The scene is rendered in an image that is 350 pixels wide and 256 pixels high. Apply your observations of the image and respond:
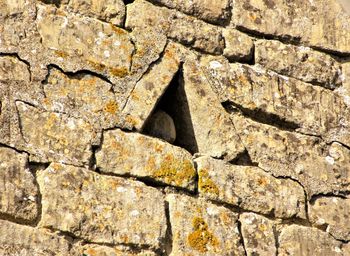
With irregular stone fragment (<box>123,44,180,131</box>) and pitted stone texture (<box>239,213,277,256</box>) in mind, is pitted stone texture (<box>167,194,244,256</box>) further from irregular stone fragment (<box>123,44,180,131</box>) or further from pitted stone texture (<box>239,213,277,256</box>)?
irregular stone fragment (<box>123,44,180,131</box>)

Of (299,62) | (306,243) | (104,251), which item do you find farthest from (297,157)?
(104,251)

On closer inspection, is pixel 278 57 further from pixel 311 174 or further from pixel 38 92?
pixel 38 92

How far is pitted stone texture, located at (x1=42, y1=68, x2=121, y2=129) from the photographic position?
588cm

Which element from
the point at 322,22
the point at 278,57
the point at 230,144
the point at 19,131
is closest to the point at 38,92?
the point at 19,131

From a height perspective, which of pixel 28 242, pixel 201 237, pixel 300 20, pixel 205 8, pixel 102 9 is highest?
pixel 300 20

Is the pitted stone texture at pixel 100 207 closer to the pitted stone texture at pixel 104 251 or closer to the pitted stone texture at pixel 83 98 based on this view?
the pitted stone texture at pixel 104 251

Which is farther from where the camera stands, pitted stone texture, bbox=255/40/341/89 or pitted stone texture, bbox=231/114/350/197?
pitted stone texture, bbox=255/40/341/89

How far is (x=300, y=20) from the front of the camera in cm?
697

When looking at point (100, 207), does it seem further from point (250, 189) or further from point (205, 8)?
point (205, 8)

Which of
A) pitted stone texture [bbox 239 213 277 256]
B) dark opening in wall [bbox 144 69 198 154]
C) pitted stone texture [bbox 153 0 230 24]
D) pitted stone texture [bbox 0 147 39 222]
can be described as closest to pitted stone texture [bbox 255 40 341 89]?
pitted stone texture [bbox 153 0 230 24]

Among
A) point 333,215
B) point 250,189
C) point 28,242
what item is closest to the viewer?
point 28,242

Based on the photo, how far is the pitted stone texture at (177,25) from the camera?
6.36 metres

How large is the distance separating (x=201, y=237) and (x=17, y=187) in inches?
38.4

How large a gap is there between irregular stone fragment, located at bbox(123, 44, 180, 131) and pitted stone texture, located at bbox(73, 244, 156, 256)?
2.23ft
